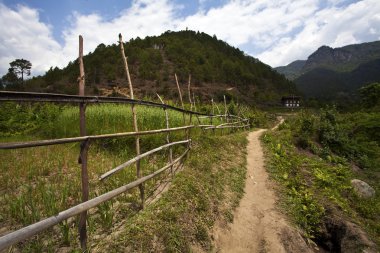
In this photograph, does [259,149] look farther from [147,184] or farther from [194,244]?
[194,244]

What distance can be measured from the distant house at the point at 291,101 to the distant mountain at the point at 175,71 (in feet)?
9.04

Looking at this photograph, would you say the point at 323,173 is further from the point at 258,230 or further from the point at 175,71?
the point at 175,71

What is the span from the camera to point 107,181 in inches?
183

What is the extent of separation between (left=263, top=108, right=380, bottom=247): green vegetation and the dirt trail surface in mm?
447

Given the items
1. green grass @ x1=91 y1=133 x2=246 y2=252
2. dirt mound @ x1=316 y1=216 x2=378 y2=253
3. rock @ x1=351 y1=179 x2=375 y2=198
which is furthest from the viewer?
rock @ x1=351 y1=179 x2=375 y2=198

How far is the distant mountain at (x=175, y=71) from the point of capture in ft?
158

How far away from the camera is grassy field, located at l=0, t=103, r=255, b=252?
10.8 ft

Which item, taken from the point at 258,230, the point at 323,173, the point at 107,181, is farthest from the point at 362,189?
the point at 107,181

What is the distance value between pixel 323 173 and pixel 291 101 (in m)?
56.2

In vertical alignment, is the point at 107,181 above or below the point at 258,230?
above

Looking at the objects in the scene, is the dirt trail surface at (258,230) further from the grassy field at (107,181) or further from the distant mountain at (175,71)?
the distant mountain at (175,71)

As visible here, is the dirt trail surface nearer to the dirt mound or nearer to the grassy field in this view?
the grassy field

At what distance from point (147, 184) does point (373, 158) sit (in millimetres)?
10355

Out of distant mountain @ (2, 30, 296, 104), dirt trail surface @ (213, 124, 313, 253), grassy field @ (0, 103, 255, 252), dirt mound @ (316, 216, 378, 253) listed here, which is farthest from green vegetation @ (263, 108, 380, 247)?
distant mountain @ (2, 30, 296, 104)
